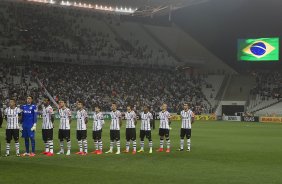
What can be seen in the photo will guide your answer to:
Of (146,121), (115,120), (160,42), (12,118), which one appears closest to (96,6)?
(160,42)

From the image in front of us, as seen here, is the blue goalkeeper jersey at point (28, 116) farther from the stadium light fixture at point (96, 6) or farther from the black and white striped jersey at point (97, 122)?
the stadium light fixture at point (96, 6)

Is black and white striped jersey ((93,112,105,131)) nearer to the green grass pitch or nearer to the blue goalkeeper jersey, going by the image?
the green grass pitch

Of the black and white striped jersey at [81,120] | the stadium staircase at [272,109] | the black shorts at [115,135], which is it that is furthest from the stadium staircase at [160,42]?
the black and white striped jersey at [81,120]

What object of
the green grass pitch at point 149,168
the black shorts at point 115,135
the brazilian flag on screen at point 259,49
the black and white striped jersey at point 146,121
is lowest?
the green grass pitch at point 149,168

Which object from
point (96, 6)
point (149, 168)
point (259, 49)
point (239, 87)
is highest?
point (96, 6)

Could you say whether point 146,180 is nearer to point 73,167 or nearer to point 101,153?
point 73,167

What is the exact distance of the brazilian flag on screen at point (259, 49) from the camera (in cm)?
7119

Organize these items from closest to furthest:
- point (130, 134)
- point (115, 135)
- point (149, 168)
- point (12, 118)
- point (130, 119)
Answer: point (149, 168)
point (12, 118)
point (115, 135)
point (130, 134)
point (130, 119)

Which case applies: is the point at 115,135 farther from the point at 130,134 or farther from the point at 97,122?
the point at 97,122

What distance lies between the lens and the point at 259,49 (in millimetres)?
72188

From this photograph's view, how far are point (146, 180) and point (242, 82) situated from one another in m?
70.4

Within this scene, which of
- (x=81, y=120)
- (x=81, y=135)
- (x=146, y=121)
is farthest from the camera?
(x=146, y=121)

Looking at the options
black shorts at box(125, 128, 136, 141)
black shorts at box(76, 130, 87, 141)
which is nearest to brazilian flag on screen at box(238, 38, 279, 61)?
black shorts at box(125, 128, 136, 141)

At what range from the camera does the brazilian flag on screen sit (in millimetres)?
71188
